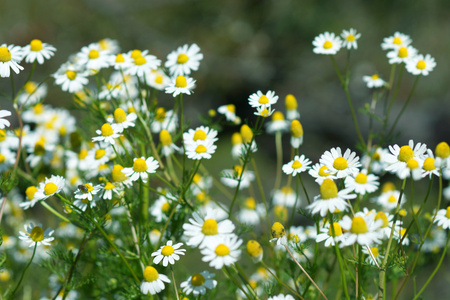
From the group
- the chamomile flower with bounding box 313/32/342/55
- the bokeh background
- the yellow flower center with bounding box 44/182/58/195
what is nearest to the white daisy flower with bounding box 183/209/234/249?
the yellow flower center with bounding box 44/182/58/195

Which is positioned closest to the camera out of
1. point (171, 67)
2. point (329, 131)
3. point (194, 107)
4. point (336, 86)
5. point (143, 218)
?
point (143, 218)

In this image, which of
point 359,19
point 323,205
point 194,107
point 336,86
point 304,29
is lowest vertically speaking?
point 323,205

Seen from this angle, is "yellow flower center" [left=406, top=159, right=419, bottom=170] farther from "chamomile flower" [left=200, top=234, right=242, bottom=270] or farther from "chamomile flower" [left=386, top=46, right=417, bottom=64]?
"chamomile flower" [left=386, top=46, right=417, bottom=64]

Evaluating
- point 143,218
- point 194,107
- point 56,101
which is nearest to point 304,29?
point 194,107

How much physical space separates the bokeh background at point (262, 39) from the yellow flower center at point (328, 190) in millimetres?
2366

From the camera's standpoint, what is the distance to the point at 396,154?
916mm

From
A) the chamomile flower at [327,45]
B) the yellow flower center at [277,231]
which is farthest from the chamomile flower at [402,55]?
the yellow flower center at [277,231]

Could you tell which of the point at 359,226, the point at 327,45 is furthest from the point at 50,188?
the point at 327,45

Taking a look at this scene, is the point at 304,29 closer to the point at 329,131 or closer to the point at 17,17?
the point at 329,131

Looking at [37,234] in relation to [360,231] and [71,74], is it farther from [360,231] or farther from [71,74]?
[360,231]

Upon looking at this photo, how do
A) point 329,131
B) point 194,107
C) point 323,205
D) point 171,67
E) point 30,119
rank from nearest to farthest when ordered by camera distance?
point 323,205, point 171,67, point 30,119, point 329,131, point 194,107

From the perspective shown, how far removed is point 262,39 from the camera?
4.58m

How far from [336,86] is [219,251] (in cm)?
296

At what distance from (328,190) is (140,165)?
40 cm
